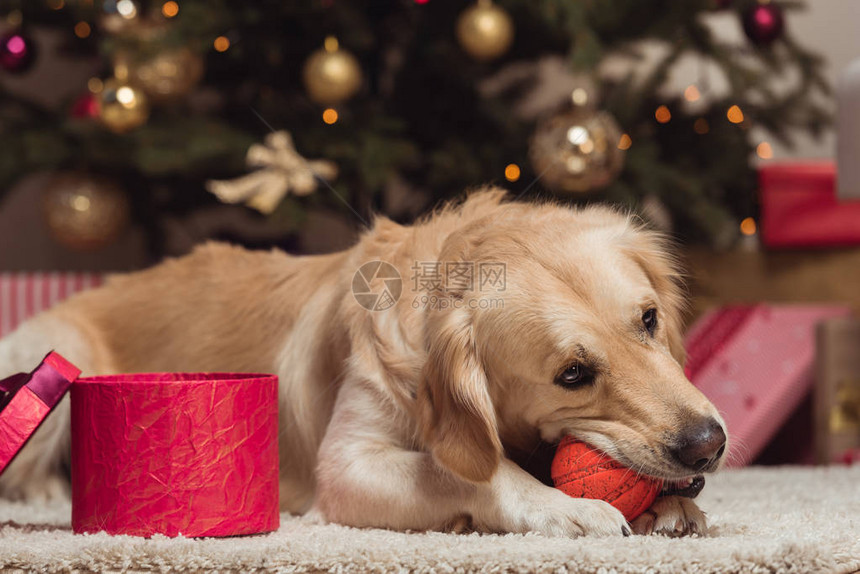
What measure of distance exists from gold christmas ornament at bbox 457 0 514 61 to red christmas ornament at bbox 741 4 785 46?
0.81 m

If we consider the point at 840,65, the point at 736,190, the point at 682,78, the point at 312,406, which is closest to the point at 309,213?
the point at 312,406

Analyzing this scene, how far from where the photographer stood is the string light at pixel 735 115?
3.32 m

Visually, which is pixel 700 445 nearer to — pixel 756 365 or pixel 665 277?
pixel 665 277

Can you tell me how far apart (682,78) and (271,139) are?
7.97ft

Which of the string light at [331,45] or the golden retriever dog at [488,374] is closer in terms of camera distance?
the golden retriever dog at [488,374]

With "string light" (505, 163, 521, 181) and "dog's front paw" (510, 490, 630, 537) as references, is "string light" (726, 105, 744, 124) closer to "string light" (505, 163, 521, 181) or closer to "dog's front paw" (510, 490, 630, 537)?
"string light" (505, 163, 521, 181)

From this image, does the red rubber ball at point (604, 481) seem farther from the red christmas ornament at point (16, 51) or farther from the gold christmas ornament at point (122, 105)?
the red christmas ornament at point (16, 51)

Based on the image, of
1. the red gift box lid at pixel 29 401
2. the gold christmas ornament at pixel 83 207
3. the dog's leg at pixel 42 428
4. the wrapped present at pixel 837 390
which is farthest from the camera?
the gold christmas ornament at pixel 83 207

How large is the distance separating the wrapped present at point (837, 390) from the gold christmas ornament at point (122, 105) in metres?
2.15

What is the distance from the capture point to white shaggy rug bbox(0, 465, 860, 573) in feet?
3.57

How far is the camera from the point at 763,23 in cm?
304

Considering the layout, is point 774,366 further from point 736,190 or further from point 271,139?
point 271,139

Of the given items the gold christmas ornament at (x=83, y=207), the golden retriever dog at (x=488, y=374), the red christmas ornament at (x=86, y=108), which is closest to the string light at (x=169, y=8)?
the red christmas ornament at (x=86, y=108)
